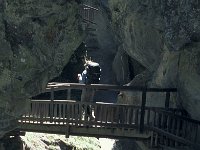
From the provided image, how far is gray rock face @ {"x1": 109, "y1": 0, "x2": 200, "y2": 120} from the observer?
42.4 ft

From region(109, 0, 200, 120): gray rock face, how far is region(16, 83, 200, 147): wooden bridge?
2.84 ft

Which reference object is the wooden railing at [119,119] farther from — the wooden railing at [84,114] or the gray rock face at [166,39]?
the gray rock face at [166,39]

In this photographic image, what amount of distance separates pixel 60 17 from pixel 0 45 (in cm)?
225

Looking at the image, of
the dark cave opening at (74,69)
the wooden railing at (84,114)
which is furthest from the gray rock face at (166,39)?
the dark cave opening at (74,69)

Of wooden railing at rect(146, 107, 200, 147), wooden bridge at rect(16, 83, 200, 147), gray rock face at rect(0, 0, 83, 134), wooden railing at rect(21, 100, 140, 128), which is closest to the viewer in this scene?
gray rock face at rect(0, 0, 83, 134)

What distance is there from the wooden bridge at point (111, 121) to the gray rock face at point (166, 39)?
34.0 inches

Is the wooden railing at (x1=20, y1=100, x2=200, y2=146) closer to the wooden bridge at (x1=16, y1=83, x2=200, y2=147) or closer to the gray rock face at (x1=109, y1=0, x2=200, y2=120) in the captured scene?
the wooden bridge at (x1=16, y1=83, x2=200, y2=147)

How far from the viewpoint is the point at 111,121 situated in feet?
51.6

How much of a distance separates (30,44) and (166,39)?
443 centimetres

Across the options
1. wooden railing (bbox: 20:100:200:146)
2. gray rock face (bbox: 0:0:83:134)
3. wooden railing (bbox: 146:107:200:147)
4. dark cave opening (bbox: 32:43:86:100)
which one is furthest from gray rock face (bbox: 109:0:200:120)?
dark cave opening (bbox: 32:43:86:100)

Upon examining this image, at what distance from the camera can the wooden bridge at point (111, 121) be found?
15070mm

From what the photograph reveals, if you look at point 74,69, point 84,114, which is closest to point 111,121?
point 84,114

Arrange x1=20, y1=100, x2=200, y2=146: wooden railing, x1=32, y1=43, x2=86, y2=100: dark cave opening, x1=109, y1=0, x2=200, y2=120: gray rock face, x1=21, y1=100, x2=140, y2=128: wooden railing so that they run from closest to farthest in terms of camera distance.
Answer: x1=109, y1=0, x2=200, y2=120: gray rock face < x1=20, y1=100, x2=200, y2=146: wooden railing < x1=21, y1=100, x2=140, y2=128: wooden railing < x1=32, y1=43, x2=86, y2=100: dark cave opening

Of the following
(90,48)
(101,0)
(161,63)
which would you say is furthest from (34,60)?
(90,48)
